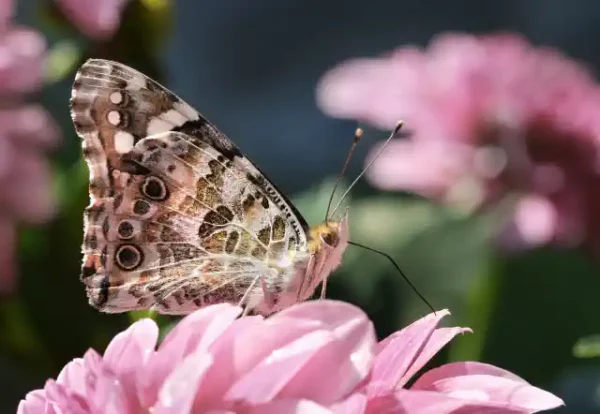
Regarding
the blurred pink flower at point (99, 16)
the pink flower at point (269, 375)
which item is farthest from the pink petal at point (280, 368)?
the blurred pink flower at point (99, 16)

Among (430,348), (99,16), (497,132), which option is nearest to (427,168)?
(497,132)

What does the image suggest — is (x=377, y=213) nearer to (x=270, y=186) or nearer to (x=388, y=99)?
(x=388, y=99)

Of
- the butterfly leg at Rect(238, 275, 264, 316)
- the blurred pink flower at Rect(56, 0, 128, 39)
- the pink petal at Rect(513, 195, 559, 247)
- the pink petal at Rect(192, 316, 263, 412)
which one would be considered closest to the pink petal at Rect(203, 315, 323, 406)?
the pink petal at Rect(192, 316, 263, 412)

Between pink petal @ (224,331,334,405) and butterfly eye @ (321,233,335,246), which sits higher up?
pink petal @ (224,331,334,405)

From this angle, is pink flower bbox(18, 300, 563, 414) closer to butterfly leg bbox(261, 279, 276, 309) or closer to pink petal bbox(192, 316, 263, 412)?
pink petal bbox(192, 316, 263, 412)

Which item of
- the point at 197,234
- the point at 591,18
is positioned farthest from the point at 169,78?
the point at 591,18
